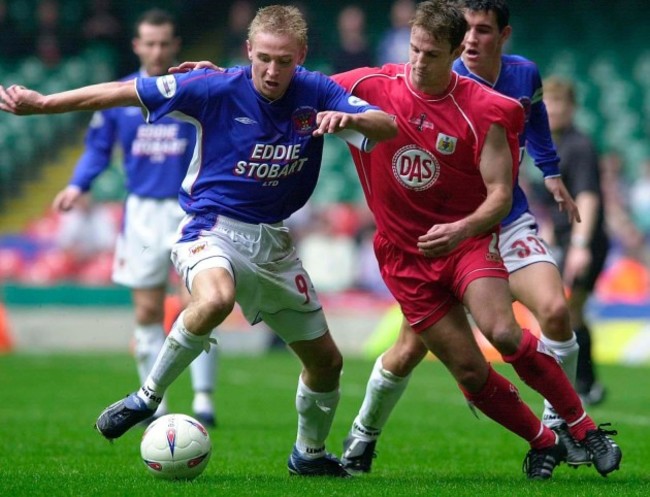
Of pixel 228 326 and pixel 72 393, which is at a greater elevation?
pixel 72 393

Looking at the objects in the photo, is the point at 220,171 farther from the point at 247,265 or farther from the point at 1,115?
the point at 1,115

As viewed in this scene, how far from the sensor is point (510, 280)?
694 centimetres

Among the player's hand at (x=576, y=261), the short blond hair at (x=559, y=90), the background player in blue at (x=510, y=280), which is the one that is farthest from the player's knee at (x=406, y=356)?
the short blond hair at (x=559, y=90)

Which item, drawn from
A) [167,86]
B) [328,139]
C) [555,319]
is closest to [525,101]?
[555,319]

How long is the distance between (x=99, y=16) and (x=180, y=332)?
17778 millimetres

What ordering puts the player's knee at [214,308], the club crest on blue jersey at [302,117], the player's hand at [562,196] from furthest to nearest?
the player's hand at [562,196], the club crest on blue jersey at [302,117], the player's knee at [214,308]

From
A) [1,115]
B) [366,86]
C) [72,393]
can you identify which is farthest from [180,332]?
[1,115]

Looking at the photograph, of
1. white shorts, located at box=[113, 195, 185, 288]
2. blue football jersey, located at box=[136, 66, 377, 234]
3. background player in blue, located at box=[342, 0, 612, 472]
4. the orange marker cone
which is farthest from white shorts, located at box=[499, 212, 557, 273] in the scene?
the orange marker cone

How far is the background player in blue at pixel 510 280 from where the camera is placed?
6832 mm

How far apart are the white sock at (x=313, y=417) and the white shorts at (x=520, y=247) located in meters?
1.22

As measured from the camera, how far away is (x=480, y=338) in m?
15.6

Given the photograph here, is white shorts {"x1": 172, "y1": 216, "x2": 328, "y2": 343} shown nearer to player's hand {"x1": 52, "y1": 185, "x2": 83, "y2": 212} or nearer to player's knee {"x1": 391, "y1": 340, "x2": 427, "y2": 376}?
player's knee {"x1": 391, "y1": 340, "x2": 427, "y2": 376}

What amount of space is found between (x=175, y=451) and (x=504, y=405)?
1656 mm

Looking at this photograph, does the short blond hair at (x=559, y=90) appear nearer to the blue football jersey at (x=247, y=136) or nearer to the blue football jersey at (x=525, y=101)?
the blue football jersey at (x=525, y=101)
